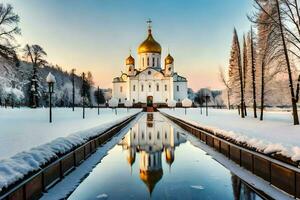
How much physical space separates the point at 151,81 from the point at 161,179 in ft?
322

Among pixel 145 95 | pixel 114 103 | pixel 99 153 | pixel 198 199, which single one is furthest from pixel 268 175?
pixel 145 95

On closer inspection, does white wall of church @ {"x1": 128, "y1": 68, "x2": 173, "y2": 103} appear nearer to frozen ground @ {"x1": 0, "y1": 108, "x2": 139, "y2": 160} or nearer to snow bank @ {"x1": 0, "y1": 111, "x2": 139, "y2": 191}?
frozen ground @ {"x1": 0, "y1": 108, "x2": 139, "y2": 160}

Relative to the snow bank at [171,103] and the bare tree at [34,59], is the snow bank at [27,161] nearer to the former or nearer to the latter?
the bare tree at [34,59]

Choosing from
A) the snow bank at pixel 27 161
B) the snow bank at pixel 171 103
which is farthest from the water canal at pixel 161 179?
the snow bank at pixel 171 103

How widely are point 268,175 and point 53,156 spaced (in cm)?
598

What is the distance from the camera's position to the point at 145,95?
10806cm

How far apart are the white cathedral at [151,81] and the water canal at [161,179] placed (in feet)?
302

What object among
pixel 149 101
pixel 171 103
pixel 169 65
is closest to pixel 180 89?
pixel 169 65

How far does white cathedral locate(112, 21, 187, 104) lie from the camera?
108125mm

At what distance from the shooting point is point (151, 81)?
4262 inches

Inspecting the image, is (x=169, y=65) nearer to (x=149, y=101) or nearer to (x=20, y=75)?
(x=149, y=101)

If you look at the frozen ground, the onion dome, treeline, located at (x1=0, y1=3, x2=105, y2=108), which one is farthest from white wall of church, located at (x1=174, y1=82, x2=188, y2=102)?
the onion dome

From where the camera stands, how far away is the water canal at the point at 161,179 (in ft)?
27.9

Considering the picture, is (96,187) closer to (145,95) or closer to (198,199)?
(198,199)
